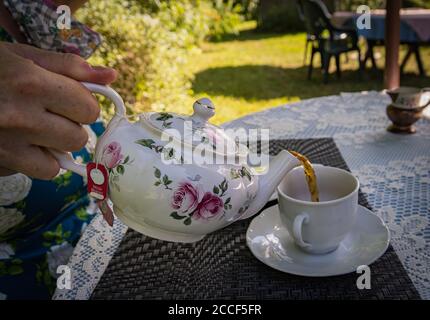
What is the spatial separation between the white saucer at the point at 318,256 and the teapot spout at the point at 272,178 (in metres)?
0.07

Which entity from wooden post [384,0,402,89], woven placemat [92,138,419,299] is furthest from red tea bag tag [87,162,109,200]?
wooden post [384,0,402,89]

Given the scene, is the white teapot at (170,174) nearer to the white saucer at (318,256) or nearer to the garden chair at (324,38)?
the white saucer at (318,256)

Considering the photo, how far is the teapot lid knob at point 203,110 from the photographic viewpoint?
0.62 m

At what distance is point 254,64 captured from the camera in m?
5.35

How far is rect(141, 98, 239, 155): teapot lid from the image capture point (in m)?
0.58

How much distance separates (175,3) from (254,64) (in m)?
1.97

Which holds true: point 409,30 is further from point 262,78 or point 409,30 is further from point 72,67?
point 72,67

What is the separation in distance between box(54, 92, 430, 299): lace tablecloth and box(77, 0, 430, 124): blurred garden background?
4.94 feet

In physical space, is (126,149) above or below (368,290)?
above

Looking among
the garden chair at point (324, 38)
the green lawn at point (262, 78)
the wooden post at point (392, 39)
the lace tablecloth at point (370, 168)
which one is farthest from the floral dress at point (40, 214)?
the garden chair at point (324, 38)

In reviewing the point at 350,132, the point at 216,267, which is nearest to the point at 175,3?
the point at 350,132

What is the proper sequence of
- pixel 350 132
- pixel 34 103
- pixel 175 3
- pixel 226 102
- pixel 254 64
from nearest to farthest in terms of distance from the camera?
1. pixel 34 103
2. pixel 350 132
3. pixel 175 3
4. pixel 226 102
5. pixel 254 64

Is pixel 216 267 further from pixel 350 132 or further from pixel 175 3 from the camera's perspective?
pixel 175 3

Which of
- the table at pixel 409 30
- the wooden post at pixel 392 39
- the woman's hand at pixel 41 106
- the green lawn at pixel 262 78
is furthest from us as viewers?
the table at pixel 409 30
